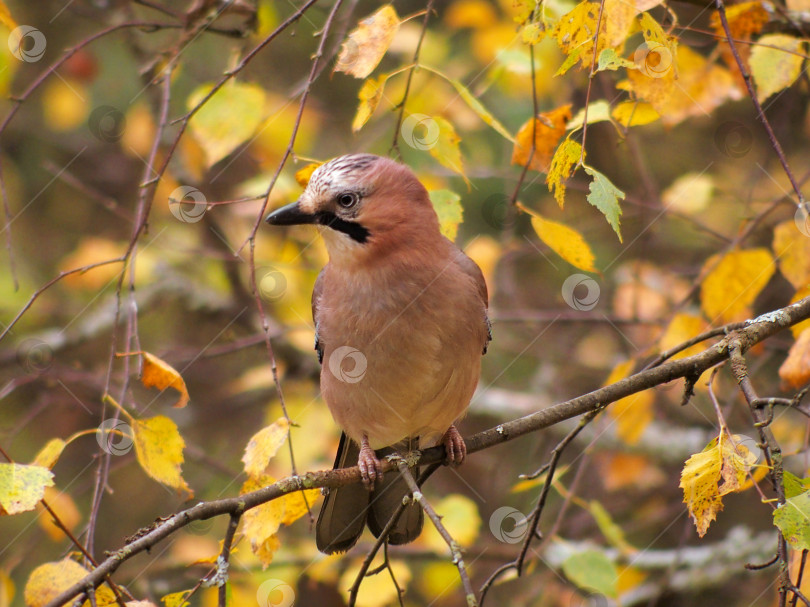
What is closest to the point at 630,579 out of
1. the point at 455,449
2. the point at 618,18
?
the point at 455,449

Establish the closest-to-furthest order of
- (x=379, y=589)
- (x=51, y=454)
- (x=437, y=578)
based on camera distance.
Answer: (x=51, y=454)
(x=379, y=589)
(x=437, y=578)

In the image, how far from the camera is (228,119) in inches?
136

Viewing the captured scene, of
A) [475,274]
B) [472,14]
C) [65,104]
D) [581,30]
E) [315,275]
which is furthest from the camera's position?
[65,104]

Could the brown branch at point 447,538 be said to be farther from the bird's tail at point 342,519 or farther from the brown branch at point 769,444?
the bird's tail at point 342,519

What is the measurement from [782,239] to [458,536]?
7.23ft

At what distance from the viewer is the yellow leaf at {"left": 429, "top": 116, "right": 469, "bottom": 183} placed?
2.96m

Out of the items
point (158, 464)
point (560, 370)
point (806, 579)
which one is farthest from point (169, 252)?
point (806, 579)

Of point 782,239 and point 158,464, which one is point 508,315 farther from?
point 158,464

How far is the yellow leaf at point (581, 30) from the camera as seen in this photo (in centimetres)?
246

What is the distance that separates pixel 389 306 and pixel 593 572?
1513 millimetres

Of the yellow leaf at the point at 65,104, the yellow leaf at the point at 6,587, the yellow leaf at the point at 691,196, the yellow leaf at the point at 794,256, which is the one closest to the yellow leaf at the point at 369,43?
the yellow leaf at the point at 794,256

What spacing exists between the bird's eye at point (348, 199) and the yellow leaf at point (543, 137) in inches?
23.8

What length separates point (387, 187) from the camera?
324cm

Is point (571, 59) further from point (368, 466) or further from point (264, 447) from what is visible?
point (368, 466)
